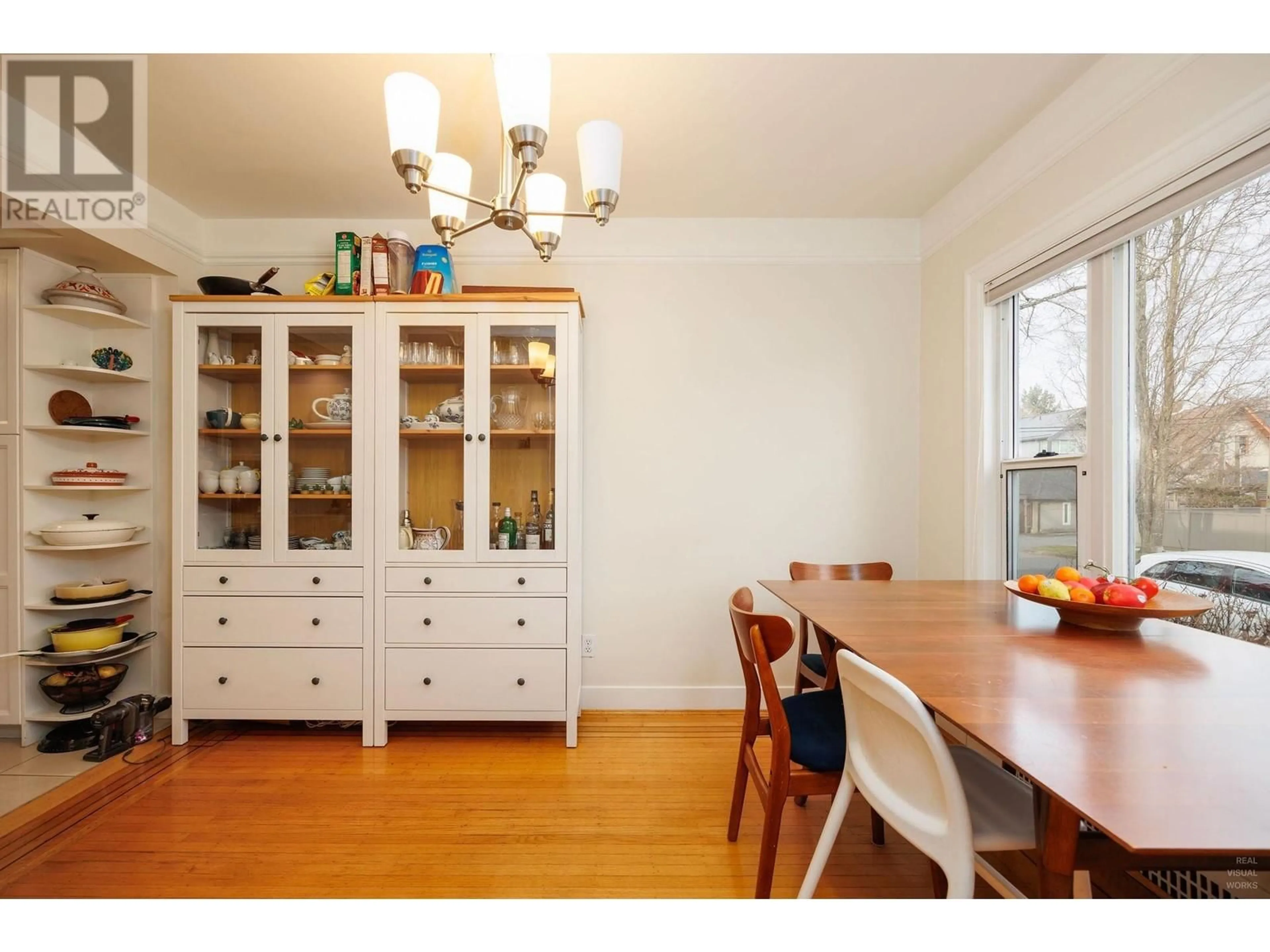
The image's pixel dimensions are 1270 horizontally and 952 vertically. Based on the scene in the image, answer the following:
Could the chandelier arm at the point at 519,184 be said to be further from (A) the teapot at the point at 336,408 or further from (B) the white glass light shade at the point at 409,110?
(A) the teapot at the point at 336,408

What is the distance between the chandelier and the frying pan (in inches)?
56.1

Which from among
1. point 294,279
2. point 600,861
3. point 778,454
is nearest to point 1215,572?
point 778,454

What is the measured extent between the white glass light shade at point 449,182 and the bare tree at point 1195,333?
2056 millimetres

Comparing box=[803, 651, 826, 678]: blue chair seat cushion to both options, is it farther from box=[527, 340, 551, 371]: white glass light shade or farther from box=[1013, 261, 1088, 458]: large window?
box=[527, 340, 551, 371]: white glass light shade

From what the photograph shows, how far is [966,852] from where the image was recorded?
2.70ft

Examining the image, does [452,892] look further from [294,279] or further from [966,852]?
[294,279]

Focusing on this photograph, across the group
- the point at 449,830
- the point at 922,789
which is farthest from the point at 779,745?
the point at 449,830

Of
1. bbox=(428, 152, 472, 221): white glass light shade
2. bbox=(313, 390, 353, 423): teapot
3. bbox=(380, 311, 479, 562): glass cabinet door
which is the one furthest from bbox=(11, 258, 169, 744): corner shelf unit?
bbox=(428, 152, 472, 221): white glass light shade

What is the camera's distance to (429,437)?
248 centimetres

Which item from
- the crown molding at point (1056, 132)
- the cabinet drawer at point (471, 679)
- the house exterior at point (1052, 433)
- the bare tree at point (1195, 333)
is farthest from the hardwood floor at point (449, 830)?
the crown molding at point (1056, 132)

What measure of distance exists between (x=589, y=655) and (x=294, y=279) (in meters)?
2.48

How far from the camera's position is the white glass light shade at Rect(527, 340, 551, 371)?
97.0 inches

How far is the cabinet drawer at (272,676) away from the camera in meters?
2.40

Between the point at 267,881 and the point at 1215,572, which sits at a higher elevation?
the point at 1215,572
